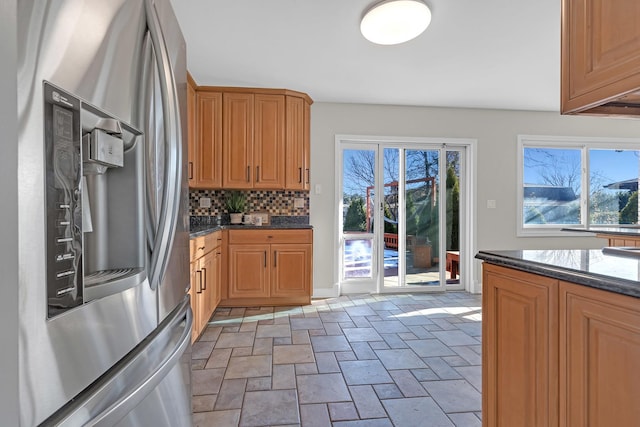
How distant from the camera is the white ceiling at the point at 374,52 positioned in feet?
7.73

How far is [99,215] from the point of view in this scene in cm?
73

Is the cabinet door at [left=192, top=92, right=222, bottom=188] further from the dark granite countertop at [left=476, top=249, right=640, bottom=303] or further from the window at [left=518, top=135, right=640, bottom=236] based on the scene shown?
the window at [left=518, top=135, right=640, bottom=236]

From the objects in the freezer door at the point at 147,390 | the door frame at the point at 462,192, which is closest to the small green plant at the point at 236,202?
the door frame at the point at 462,192

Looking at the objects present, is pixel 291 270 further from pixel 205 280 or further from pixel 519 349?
pixel 519 349

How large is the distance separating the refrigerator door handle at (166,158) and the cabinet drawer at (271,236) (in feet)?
9.02

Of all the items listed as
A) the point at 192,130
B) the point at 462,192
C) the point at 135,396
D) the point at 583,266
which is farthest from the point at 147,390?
the point at 462,192

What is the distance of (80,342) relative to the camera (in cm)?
55

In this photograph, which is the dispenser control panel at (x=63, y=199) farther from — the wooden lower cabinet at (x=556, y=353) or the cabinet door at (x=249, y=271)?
the cabinet door at (x=249, y=271)

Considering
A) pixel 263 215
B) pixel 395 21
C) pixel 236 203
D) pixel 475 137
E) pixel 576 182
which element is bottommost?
pixel 263 215

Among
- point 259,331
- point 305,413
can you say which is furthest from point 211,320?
point 305,413

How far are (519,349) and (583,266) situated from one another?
0.35 metres

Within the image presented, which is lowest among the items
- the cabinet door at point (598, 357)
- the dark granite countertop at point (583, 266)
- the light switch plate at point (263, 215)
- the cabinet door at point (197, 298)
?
the cabinet door at point (197, 298)

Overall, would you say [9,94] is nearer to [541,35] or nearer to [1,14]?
[1,14]

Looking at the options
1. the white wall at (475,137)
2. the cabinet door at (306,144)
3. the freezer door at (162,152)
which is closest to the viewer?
the freezer door at (162,152)
